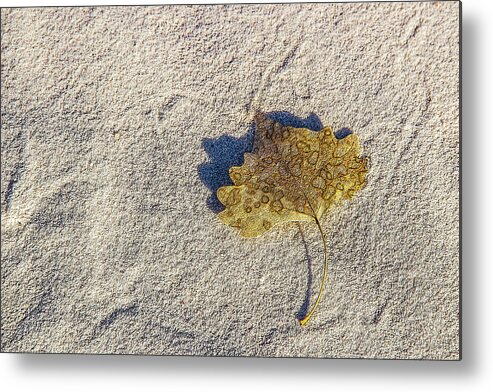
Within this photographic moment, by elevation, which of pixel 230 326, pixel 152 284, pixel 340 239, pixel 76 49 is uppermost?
pixel 76 49

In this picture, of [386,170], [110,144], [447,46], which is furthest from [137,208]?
[447,46]

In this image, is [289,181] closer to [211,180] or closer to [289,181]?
[289,181]

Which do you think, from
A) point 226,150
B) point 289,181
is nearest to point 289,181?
point 289,181

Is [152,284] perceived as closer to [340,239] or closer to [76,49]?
[340,239]
